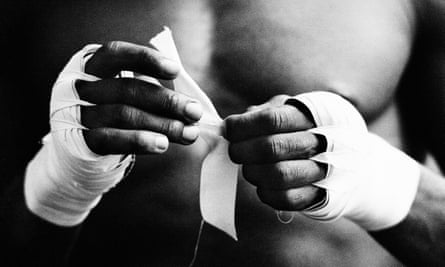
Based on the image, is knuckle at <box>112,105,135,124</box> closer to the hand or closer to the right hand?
the right hand

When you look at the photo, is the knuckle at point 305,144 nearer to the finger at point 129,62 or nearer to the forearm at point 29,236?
the finger at point 129,62

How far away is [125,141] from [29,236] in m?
0.38

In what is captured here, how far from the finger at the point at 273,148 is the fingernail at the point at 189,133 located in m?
0.06

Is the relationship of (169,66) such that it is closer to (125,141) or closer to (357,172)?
(125,141)

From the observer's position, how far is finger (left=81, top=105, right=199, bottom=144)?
2.03 ft

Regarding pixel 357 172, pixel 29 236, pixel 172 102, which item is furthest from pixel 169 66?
pixel 29 236

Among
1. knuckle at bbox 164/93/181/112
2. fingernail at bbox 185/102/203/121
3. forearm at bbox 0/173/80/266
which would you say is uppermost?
knuckle at bbox 164/93/181/112

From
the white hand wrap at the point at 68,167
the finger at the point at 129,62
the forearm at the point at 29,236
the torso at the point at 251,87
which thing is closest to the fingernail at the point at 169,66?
the finger at the point at 129,62

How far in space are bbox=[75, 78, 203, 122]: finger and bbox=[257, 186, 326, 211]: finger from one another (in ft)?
0.40

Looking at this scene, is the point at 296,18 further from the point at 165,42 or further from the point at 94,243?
the point at 94,243

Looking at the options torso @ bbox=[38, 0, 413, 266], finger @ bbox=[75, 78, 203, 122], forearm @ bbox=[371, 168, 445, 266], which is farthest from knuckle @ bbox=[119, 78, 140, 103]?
forearm @ bbox=[371, 168, 445, 266]

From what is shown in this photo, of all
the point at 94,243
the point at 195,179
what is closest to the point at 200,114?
the point at 195,179

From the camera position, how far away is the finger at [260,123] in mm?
654

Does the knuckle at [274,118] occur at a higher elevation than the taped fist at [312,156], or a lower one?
higher
